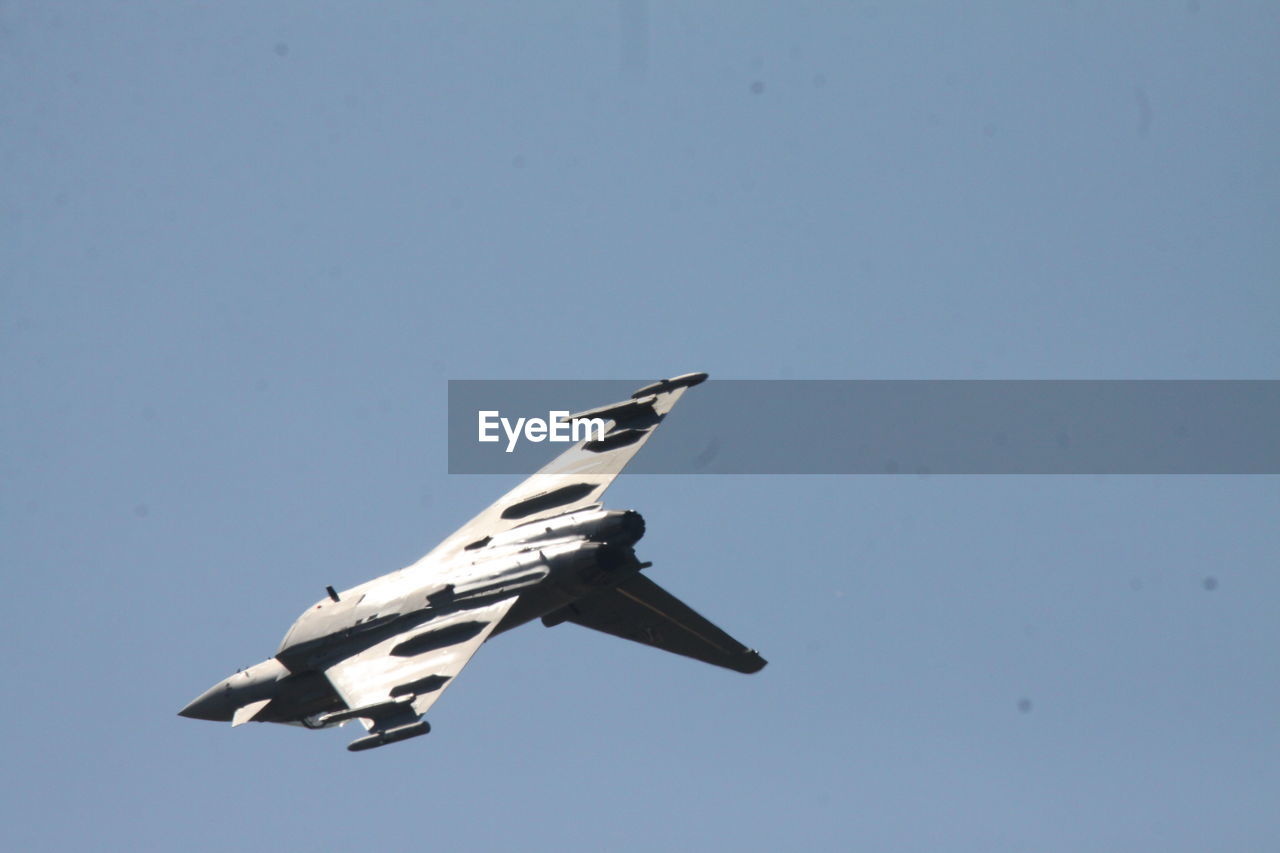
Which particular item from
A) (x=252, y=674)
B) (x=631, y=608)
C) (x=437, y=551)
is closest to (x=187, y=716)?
(x=252, y=674)

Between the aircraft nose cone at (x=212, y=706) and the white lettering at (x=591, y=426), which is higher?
the white lettering at (x=591, y=426)

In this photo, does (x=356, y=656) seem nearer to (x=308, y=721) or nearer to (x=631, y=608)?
(x=308, y=721)

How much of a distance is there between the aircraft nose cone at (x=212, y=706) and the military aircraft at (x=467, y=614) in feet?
0.11

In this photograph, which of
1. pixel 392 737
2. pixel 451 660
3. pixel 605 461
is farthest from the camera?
pixel 605 461

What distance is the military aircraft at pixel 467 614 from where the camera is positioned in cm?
8038

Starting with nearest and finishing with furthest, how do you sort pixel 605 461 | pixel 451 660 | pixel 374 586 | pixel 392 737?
1. pixel 392 737
2. pixel 451 660
3. pixel 374 586
4. pixel 605 461

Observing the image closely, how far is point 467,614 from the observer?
81.4 metres

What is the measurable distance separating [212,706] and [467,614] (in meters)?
10.9

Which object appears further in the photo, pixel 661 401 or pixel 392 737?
pixel 661 401

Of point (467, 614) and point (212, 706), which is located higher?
point (467, 614)

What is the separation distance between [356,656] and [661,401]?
17.0m

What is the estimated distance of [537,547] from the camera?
272 ft

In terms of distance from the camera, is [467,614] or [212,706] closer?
[467,614]

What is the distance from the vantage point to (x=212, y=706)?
283 ft
